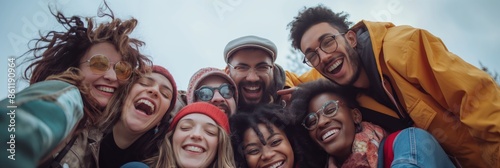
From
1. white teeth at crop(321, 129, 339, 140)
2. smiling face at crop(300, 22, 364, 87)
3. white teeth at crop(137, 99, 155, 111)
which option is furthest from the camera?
smiling face at crop(300, 22, 364, 87)

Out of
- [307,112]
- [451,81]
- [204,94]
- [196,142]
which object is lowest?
[196,142]

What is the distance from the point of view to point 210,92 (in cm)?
418

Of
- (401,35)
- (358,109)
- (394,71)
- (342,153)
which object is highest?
(401,35)

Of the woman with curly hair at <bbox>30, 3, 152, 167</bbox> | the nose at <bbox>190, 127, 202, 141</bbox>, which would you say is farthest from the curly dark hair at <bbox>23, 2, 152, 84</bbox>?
the nose at <bbox>190, 127, 202, 141</bbox>

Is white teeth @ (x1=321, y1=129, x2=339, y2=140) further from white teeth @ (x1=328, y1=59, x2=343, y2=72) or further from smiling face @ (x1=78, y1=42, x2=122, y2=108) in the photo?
smiling face @ (x1=78, y1=42, x2=122, y2=108)

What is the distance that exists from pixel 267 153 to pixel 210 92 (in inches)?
43.0

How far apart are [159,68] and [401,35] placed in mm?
2415

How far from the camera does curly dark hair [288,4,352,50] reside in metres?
4.21

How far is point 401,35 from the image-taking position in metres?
3.36

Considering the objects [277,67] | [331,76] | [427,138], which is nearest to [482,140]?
[427,138]

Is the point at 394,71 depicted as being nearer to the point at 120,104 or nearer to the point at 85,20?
the point at 120,104

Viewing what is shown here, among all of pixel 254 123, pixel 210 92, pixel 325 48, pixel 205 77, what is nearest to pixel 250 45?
pixel 205 77

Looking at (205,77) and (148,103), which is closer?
(148,103)

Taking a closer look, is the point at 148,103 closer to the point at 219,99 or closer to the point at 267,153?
the point at 219,99
